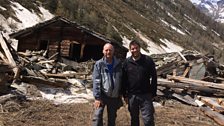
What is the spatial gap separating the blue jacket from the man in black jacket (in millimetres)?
156

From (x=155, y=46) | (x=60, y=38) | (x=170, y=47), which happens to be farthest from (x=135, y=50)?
(x=170, y=47)

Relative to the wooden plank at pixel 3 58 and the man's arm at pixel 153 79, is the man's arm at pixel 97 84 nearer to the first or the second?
the man's arm at pixel 153 79

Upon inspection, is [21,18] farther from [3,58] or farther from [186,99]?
[186,99]

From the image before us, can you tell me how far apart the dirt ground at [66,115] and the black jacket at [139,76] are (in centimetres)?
316

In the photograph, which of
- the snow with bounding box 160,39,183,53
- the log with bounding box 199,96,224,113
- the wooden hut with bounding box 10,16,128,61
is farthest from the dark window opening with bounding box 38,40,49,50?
the snow with bounding box 160,39,183,53

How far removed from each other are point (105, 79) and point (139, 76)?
59cm

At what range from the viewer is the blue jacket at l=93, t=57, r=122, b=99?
6859mm

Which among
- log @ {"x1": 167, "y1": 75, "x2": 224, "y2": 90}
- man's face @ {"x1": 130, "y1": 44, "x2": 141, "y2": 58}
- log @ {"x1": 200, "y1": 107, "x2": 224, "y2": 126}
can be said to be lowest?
log @ {"x1": 200, "y1": 107, "x2": 224, "y2": 126}

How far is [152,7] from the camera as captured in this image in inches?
3593

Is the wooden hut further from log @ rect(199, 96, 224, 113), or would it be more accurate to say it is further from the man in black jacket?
the man in black jacket

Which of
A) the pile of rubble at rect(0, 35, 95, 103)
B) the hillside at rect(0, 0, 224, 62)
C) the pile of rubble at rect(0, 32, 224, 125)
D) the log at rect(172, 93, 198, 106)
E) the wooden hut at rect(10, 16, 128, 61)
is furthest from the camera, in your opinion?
the hillside at rect(0, 0, 224, 62)

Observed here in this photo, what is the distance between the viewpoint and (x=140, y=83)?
6.91 m

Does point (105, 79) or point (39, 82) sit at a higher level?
point (105, 79)

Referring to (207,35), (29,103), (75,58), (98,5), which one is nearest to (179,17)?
(207,35)
